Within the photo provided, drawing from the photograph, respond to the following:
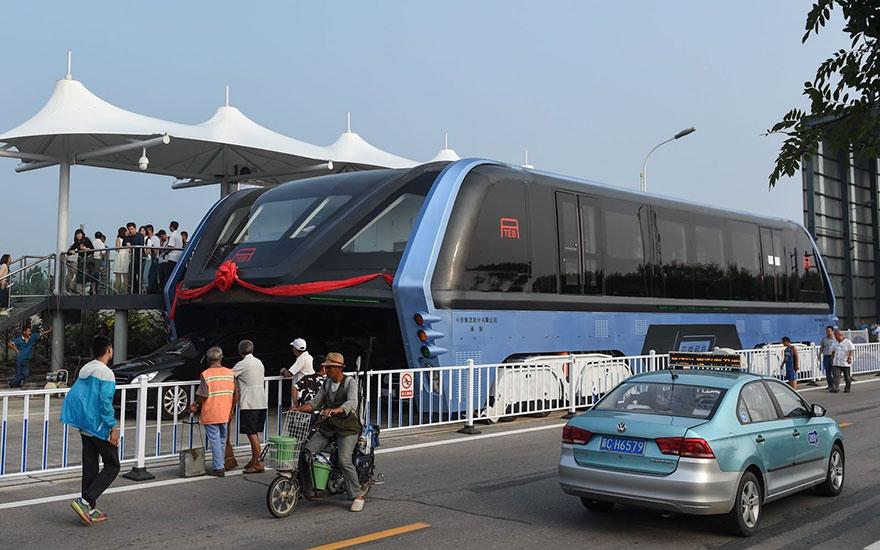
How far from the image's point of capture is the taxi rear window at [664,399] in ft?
24.3

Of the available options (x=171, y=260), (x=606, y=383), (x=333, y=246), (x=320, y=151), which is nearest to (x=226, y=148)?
(x=320, y=151)

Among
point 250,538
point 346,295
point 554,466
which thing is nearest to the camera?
point 250,538

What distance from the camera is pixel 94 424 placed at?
745cm

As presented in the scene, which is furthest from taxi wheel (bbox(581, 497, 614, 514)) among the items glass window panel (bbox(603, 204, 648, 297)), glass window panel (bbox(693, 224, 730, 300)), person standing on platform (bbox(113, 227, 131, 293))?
person standing on platform (bbox(113, 227, 131, 293))

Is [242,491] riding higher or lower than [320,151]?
lower

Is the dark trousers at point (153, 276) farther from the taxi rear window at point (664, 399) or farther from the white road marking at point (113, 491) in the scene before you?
the taxi rear window at point (664, 399)

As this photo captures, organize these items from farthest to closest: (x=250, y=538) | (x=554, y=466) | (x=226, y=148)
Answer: (x=226, y=148), (x=554, y=466), (x=250, y=538)

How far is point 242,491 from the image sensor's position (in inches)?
350

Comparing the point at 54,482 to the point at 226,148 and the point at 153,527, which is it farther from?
the point at 226,148

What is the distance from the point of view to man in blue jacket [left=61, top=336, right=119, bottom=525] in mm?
7438

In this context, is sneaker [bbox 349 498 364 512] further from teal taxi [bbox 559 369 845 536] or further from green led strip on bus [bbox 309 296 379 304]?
green led strip on bus [bbox 309 296 379 304]

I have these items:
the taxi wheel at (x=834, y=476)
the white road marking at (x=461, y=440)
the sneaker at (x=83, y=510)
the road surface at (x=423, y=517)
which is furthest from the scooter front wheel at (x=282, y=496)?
the taxi wheel at (x=834, y=476)

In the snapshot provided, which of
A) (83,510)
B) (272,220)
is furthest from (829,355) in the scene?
(83,510)

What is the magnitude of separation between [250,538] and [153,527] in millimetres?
1007
